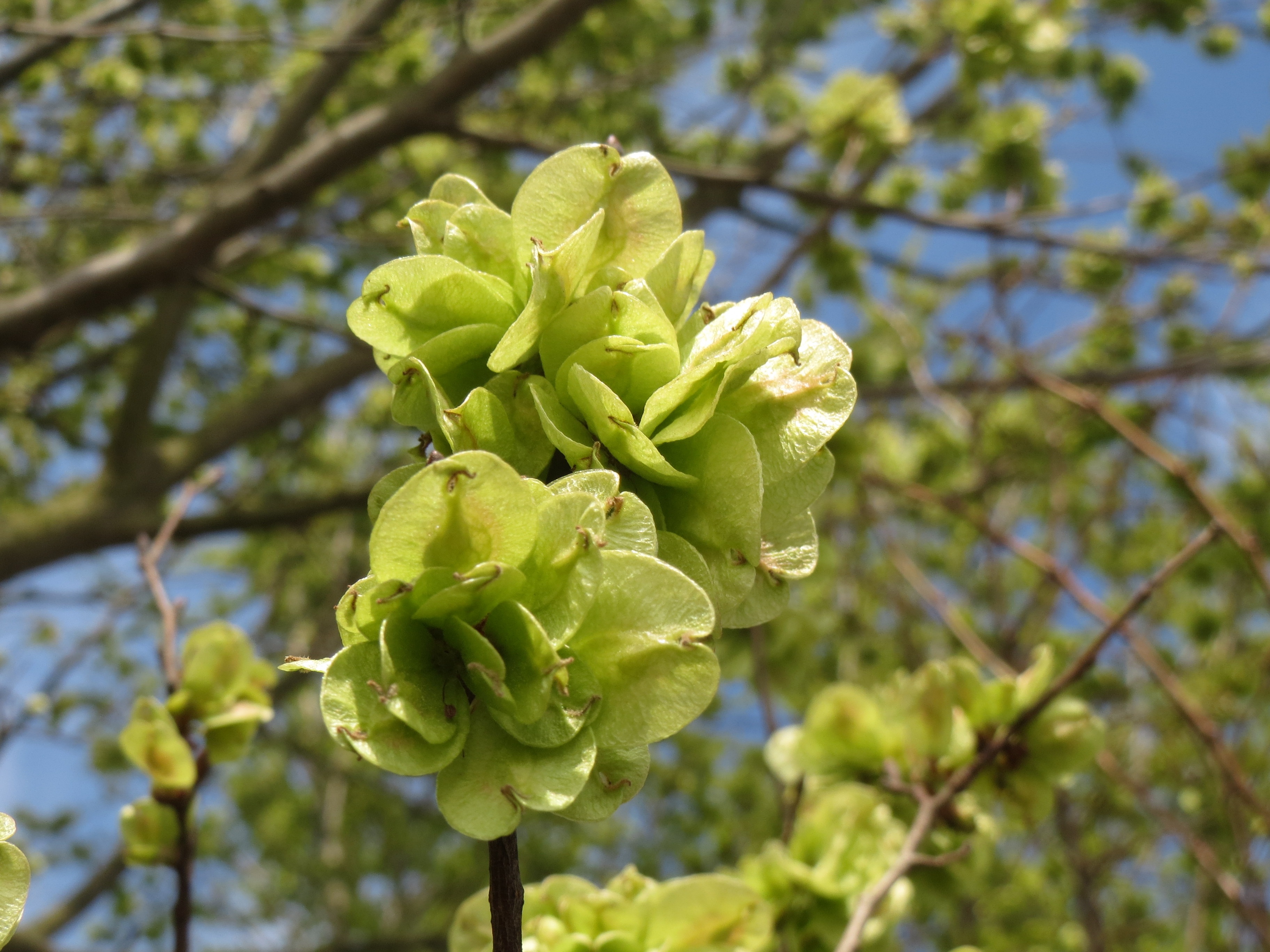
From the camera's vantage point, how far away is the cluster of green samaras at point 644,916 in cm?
96

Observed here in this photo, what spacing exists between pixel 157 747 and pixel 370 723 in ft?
2.40

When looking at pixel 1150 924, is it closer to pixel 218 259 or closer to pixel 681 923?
pixel 681 923

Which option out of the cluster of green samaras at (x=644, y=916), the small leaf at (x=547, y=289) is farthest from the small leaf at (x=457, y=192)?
the cluster of green samaras at (x=644, y=916)

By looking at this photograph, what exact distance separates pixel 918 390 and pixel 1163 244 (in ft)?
3.90

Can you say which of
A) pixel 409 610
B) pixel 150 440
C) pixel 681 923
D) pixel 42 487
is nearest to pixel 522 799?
pixel 409 610

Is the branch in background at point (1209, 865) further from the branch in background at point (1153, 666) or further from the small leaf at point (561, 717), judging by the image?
the small leaf at point (561, 717)

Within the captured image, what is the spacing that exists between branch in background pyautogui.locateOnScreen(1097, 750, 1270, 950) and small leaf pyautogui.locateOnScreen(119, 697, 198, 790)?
137 cm

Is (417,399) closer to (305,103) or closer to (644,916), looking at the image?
(644,916)

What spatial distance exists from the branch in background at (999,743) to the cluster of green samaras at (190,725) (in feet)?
2.79

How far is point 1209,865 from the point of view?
1.90 metres

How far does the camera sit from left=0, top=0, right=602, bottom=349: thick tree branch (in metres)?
2.78

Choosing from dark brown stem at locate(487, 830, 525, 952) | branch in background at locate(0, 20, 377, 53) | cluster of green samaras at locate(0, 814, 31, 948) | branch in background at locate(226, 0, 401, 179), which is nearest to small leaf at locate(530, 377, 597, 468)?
dark brown stem at locate(487, 830, 525, 952)

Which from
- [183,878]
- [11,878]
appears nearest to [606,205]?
[11,878]

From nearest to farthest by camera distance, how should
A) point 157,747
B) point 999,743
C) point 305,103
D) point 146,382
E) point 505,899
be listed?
point 505,899, point 157,747, point 999,743, point 305,103, point 146,382
